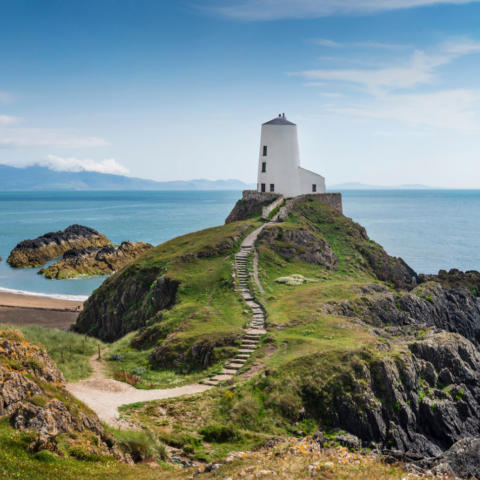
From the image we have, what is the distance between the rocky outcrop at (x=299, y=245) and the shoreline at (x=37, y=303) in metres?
27.1

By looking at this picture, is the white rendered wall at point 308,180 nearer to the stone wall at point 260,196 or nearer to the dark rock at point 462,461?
the stone wall at point 260,196

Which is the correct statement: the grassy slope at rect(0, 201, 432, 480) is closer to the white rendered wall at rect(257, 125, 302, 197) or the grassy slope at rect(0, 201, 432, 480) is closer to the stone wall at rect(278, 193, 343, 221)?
the stone wall at rect(278, 193, 343, 221)

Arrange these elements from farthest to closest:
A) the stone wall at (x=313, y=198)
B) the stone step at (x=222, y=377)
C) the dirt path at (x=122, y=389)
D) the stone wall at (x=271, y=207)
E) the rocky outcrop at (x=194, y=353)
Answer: the stone wall at (x=313, y=198) → the stone wall at (x=271, y=207) → the rocky outcrop at (x=194, y=353) → the stone step at (x=222, y=377) → the dirt path at (x=122, y=389)

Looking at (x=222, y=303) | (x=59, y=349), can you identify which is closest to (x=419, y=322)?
(x=222, y=303)

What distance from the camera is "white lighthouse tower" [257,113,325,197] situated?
67.6 m

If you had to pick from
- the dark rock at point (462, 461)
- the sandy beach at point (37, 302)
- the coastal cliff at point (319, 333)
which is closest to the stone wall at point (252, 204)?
the coastal cliff at point (319, 333)

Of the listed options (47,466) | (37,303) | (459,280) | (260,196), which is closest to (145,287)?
(260,196)

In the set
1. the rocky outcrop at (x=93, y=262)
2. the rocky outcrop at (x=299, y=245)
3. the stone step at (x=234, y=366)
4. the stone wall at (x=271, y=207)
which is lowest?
the rocky outcrop at (x=93, y=262)

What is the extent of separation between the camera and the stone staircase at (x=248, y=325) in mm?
26469

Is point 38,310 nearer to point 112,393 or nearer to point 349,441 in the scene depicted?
point 112,393

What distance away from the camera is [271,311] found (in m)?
35.2

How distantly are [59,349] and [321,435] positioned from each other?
60.0ft

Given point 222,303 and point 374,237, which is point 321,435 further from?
point 374,237

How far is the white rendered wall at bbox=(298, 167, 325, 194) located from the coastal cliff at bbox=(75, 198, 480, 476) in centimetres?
1220
